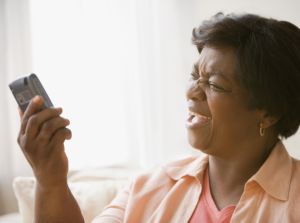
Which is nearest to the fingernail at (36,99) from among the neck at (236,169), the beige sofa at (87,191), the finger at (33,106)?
the finger at (33,106)

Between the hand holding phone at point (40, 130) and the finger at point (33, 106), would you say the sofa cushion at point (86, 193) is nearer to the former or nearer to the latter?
the hand holding phone at point (40, 130)

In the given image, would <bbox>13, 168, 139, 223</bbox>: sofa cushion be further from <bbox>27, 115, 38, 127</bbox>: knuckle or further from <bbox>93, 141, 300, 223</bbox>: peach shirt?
<bbox>27, 115, 38, 127</bbox>: knuckle

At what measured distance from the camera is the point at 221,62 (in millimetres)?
1263

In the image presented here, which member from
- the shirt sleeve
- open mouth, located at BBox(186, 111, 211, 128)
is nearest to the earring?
open mouth, located at BBox(186, 111, 211, 128)

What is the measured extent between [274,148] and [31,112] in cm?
71

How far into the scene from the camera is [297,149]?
6.11 ft

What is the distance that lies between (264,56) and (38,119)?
0.63 metres

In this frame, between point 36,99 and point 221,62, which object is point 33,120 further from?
point 221,62

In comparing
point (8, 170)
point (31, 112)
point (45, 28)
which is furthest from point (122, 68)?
point (31, 112)

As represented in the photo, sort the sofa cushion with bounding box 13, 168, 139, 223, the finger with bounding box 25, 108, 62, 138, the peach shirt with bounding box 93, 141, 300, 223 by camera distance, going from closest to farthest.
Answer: the finger with bounding box 25, 108, 62, 138, the peach shirt with bounding box 93, 141, 300, 223, the sofa cushion with bounding box 13, 168, 139, 223

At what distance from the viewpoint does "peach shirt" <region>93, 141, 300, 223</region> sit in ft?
3.91

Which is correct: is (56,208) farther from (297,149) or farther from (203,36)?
(297,149)

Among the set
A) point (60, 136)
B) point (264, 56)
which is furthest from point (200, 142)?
point (60, 136)

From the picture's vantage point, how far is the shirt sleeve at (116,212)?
1.34 m
